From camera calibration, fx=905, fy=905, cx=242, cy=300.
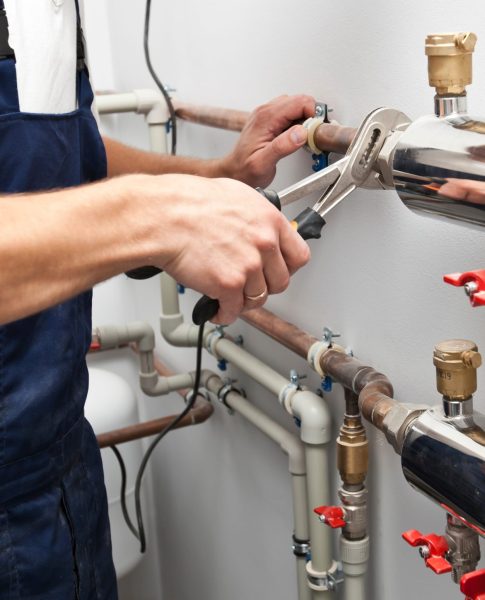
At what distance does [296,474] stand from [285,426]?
101mm

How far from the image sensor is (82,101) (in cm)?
89

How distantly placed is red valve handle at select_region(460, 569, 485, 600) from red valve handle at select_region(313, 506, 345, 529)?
0.83 ft

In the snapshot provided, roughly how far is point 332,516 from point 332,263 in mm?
254

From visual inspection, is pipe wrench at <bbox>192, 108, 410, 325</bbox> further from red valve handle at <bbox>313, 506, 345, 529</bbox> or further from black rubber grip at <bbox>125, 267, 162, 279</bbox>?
red valve handle at <bbox>313, 506, 345, 529</bbox>

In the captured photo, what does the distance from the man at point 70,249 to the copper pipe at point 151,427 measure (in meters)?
0.34

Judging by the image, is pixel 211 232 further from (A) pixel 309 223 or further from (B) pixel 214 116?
(B) pixel 214 116

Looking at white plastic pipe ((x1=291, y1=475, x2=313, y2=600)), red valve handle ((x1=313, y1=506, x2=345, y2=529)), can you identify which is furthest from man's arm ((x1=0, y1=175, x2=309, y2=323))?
white plastic pipe ((x1=291, y1=475, x2=313, y2=600))

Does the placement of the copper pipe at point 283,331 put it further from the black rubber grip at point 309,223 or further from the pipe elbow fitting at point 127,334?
the pipe elbow fitting at point 127,334

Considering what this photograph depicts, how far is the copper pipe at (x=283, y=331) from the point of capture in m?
0.93

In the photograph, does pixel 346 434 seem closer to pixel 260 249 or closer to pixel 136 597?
pixel 260 249

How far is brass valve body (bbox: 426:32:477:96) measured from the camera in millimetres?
602

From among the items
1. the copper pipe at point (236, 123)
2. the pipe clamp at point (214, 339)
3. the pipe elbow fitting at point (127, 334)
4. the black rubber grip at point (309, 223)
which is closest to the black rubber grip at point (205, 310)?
the black rubber grip at point (309, 223)

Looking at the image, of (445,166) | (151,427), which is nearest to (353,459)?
(445,166)

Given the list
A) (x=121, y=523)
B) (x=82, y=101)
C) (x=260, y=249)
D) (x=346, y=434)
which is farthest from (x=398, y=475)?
(x=121, y=523)
